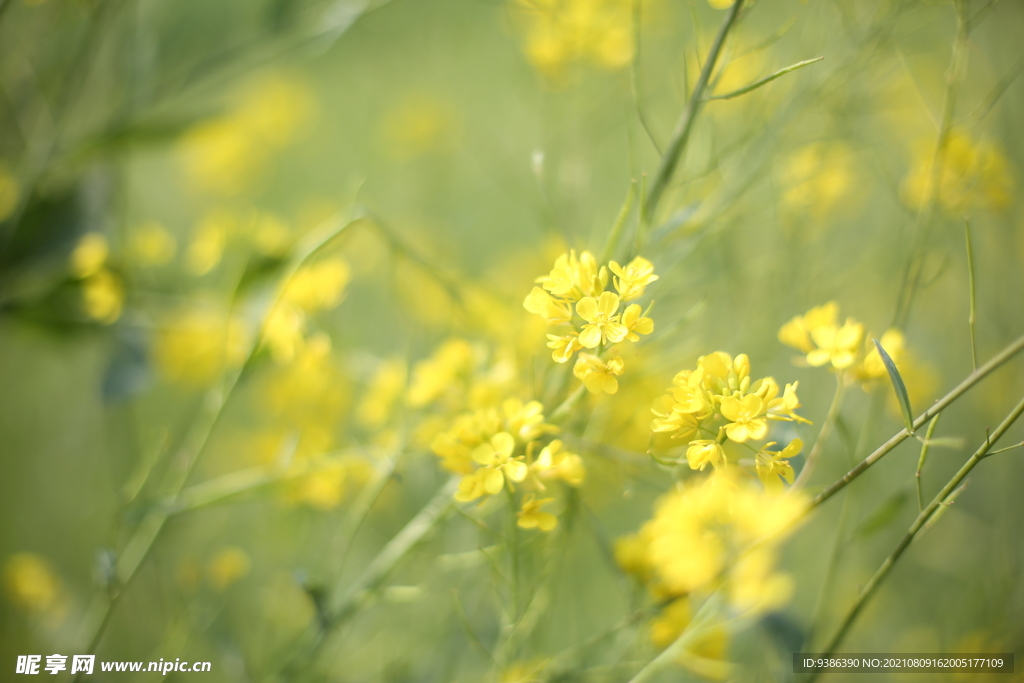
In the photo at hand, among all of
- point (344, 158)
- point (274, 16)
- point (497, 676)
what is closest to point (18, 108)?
point (274, 16)

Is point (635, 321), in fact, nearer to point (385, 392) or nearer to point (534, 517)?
point (534, 517)

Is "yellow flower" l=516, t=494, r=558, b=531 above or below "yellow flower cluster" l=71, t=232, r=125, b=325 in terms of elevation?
below

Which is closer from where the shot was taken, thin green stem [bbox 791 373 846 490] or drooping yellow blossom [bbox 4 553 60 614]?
thin green stem [bbox 791 373 846 490]

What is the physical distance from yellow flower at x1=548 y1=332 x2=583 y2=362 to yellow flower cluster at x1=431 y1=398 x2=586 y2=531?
0.14ft

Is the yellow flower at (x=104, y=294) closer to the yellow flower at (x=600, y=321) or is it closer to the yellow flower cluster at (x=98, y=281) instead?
the yellow flower cluster at (x=98, y=281)

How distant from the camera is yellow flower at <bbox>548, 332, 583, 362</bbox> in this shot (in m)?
0.42

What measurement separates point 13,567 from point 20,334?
293 millimetres

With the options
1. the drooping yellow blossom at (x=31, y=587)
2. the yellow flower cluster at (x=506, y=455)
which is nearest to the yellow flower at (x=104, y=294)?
the drooping yellow blossom at (x=31, y=587)

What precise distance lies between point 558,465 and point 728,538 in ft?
0.46

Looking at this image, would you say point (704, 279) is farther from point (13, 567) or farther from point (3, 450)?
point (3, 450)

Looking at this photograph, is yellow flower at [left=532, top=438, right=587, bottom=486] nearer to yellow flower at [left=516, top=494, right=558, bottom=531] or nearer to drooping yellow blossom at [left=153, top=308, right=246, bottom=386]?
yellow flower at [left=516, top=494, right=558, bottom=531]

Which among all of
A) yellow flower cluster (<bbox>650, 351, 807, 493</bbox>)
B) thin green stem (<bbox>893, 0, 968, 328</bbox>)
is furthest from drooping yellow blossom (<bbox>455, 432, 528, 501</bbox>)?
thin green stem (<bbox>893, 0, 968, 328</bbox>)

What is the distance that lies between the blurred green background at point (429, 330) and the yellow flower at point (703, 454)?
0.27ft

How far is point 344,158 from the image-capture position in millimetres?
2051
